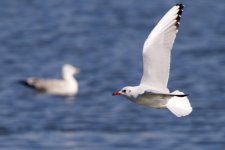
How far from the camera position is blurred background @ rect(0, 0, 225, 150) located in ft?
44.7

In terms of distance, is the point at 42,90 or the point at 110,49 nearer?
the point at 42,90

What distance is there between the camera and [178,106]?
26.9ft

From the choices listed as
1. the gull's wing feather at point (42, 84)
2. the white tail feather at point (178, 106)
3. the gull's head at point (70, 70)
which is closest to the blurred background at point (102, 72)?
the gull's wing feather at point (42, 84)

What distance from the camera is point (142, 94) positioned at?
323 inches

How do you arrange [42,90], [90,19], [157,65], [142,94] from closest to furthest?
[142,94]
[157,65]
[42,90]
[90,19]

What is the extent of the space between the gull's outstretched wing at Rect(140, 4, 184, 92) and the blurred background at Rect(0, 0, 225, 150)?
401cm

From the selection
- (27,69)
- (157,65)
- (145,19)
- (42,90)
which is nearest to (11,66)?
(27,69)

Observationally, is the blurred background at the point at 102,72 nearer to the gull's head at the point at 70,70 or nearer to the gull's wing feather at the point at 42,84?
the gull's wing feather at the point at 42,84

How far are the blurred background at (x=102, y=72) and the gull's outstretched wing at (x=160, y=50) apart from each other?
401 cm

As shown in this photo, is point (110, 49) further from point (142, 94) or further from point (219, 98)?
point (142, 94)

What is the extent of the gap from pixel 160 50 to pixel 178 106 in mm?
763

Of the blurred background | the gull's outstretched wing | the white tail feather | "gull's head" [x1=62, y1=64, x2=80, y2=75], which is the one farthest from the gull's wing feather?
the white tail feather

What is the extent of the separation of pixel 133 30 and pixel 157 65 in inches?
482

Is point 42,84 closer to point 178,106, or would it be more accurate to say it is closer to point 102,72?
point 102,72
